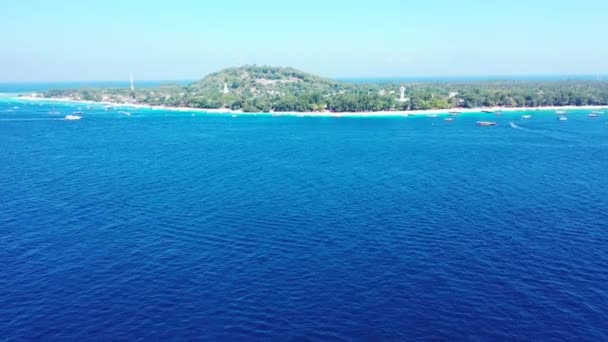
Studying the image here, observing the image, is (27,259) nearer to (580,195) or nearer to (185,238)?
(185,238)

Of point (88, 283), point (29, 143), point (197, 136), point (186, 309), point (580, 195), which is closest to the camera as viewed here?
point (186, 309)

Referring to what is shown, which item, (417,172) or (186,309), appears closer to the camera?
(186,309)

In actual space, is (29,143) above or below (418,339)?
above

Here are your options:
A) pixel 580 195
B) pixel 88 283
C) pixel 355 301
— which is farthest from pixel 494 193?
pixel 88 283

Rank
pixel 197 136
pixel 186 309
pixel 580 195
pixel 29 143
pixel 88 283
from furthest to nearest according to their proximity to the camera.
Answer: pixel 197 136 → pixel 29 143 → pixel 580 195 → pixel 88 283 → pixel 186 309

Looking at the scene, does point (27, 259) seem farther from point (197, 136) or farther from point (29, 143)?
point (197, 136)

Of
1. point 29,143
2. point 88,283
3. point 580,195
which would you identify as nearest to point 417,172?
point 580,195
